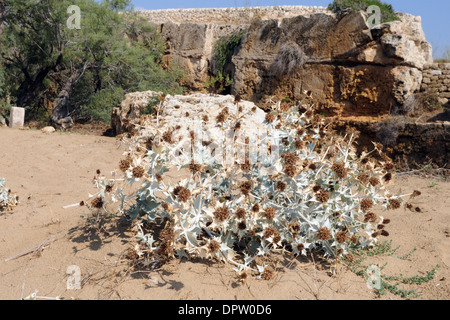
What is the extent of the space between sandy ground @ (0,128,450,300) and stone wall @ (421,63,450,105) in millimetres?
5607

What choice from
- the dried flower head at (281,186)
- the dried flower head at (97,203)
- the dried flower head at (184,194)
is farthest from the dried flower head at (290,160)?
the dried flower head at (97,203)

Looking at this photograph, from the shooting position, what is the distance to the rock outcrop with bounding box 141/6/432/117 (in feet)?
26.5

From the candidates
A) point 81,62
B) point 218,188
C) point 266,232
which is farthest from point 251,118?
point 81,62

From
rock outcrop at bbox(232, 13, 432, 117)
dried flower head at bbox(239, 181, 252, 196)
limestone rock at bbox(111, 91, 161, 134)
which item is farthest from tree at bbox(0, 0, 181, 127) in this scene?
dried flower head at bbox(239, 181, 252, 196)

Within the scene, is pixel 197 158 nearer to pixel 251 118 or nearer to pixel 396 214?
pixel 396 214

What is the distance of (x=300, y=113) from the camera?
3.09m

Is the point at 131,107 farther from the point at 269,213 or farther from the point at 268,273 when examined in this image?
the point at 268,273

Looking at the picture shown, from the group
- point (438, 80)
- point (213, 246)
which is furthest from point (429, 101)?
point (213, 246)

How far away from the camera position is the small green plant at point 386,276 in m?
2.41

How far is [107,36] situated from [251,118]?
659 centimetres

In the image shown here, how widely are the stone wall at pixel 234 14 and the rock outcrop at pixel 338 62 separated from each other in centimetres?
455

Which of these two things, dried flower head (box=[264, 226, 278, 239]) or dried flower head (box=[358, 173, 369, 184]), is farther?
dried flower head (box=[358, 173, 369, 184])

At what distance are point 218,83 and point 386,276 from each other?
1007 cm

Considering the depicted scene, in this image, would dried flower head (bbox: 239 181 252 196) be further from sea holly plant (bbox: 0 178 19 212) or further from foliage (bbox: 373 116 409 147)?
foliage (bbox: 373 116 409 147)
